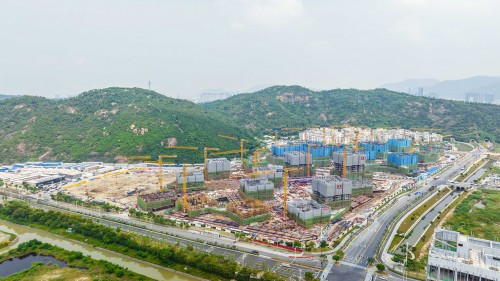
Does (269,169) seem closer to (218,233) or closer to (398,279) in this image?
(218,233)

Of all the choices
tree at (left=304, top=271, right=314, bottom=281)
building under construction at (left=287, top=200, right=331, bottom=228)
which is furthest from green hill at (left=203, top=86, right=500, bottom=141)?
tree at (left=304, top=271, right=314, bottom=281)

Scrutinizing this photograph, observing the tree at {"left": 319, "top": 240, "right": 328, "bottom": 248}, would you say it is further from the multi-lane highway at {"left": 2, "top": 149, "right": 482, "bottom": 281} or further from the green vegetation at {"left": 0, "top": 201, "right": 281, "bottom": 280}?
the green vegetation at {"left": 0, "top": 201, "right": 281, "bottom": 280}

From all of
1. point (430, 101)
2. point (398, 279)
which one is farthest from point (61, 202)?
point (430, 101)

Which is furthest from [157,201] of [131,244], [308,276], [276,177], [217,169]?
[308,276]

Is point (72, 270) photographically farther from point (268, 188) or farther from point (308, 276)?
point (268, 188)

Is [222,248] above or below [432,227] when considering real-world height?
below

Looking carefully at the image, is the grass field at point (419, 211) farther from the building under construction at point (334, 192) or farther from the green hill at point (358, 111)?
the green hill at point (358, 111)
